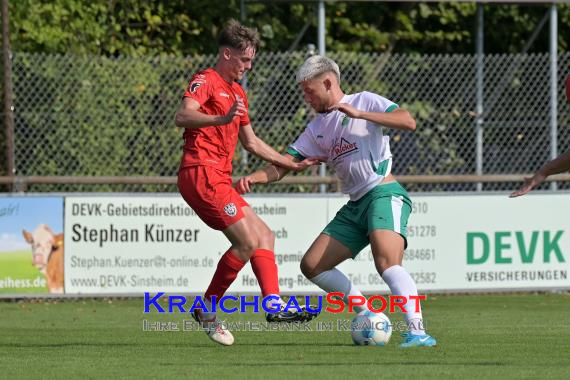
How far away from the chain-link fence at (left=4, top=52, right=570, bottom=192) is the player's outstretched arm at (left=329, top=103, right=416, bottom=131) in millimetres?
5965

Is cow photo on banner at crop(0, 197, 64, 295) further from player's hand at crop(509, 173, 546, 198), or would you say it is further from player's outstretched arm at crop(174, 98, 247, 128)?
player's hand at crop(509, 173, 546, 198)

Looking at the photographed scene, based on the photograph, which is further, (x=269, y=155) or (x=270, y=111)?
(x=270, y=111)

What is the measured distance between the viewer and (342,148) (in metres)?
9.05

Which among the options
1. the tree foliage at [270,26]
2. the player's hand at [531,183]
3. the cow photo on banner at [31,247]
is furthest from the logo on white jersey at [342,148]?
the tree foliage at [270,26]

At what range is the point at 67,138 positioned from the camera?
1428 centimetres

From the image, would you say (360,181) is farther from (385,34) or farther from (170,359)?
(385,34)

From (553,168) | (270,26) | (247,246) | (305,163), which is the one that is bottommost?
(247,246)

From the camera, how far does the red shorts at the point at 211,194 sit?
30.1ft

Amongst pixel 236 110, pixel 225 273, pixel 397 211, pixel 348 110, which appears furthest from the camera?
pixel 225 273

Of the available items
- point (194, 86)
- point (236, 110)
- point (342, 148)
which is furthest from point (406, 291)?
point (194, 86)

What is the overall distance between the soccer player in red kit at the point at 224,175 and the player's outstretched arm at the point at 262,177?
0.06 metres

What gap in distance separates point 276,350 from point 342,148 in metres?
1.43

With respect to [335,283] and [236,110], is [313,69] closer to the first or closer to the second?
[236,110]

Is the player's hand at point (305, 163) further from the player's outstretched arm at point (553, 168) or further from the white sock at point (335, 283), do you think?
the player's outstretched arm at point (553, 168)
